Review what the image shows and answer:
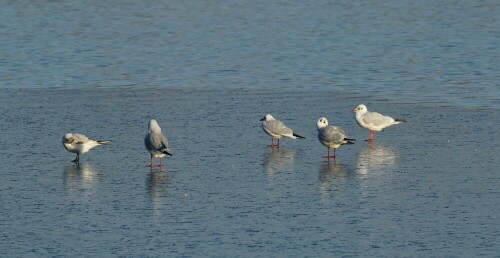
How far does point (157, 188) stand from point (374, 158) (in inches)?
190

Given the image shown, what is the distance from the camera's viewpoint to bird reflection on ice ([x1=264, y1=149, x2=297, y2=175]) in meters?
22.0

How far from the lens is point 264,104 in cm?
2920

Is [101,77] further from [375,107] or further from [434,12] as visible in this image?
[434,12]

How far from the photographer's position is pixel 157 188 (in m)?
20.4

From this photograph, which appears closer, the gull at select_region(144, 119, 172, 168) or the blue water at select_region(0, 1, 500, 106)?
the gull at select_region(144, 119, 172, 168)

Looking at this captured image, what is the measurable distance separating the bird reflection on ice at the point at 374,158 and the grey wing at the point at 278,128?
1.62 metres

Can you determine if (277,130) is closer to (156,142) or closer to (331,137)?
(331,137)

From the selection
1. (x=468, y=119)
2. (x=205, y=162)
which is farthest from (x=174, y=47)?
(x=205, y=162)

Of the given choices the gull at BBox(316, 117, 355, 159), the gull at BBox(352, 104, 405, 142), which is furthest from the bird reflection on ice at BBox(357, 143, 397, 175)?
the gull at BBox(352, 104, 405, 142)

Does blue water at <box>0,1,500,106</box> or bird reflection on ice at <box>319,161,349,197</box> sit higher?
bird reflection on ice at <box>319,161,349,197</box>

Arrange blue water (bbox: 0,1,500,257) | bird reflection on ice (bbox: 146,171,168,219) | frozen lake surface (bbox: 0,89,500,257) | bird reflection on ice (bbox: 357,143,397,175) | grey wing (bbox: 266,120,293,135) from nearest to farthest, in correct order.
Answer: frozen lake surface (bbox: 0,89,500,257), blue water (bbox: 0,1,500,257), bird reflection on ice (bbox: 146,171,168,219), bird reflection on ice (bbox: 357,143,397,175), grey wing (bbox: 266,120,293,135)

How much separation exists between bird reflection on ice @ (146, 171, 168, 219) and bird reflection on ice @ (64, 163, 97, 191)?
3.36ft

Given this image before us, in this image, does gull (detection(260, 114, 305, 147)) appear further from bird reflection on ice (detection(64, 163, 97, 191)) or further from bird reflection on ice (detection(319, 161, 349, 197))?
bird reflection on ice (detection(64, 163, 97, 191))

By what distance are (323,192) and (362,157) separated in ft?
11.2
